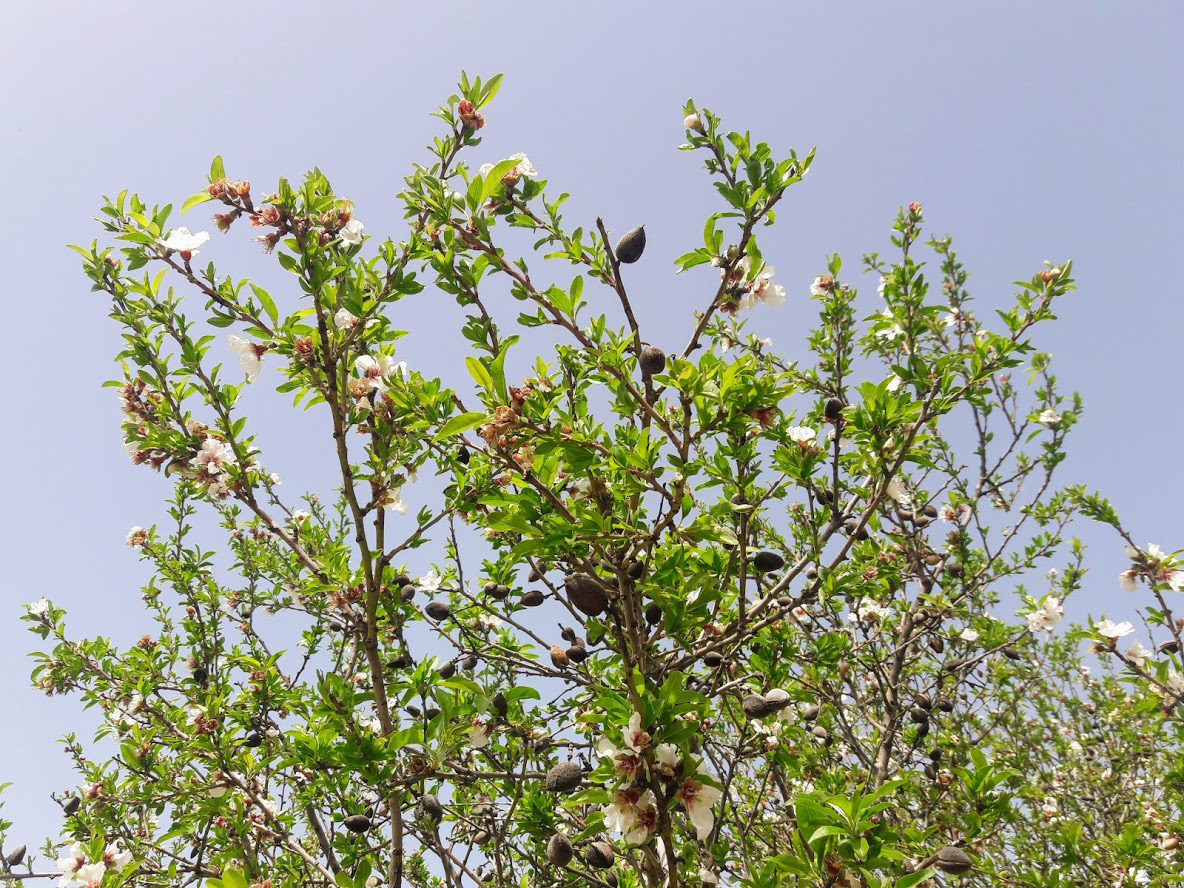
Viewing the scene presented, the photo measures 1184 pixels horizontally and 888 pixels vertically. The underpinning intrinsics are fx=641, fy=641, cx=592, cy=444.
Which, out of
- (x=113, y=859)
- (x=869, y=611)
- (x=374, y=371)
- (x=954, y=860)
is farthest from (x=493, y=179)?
(x=113, y=859)

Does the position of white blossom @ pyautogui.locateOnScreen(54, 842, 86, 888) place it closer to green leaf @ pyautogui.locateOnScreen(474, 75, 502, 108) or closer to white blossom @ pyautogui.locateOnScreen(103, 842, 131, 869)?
white blossom @ pyautogui.locateOnScreen(103, 842, 131, 869)

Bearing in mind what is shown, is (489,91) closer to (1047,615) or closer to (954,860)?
(954,860)

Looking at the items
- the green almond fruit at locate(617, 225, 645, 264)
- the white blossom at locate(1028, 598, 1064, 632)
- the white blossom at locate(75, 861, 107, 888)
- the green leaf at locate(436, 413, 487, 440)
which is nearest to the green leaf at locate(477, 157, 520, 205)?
the green almond fruit at locate(617, 225, 645, 264)

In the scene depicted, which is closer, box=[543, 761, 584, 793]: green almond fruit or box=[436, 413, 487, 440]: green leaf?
box=[436, 413, 487, 440]: green leaf

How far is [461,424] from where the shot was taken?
196 centimetres

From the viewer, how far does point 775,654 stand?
3.11 m

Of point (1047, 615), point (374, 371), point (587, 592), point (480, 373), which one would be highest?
point (1047, 615)

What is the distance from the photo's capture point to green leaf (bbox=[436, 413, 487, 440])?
1951 mm

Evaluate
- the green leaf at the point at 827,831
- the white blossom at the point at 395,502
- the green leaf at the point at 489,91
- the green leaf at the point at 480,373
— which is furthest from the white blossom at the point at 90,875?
the green leaf at the point at 489,91

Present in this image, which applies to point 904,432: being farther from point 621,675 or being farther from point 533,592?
point 533,592

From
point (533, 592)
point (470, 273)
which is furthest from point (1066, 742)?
point (470, 273)

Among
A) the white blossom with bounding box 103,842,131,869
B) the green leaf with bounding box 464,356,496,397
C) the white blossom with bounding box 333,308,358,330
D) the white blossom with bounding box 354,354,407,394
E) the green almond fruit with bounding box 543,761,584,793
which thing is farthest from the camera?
the white blossom with bounding box 103,842,131,869

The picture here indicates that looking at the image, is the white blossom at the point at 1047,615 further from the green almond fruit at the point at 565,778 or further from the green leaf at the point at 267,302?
the green leaf at the point at 267,302

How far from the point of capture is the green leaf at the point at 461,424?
195cm
